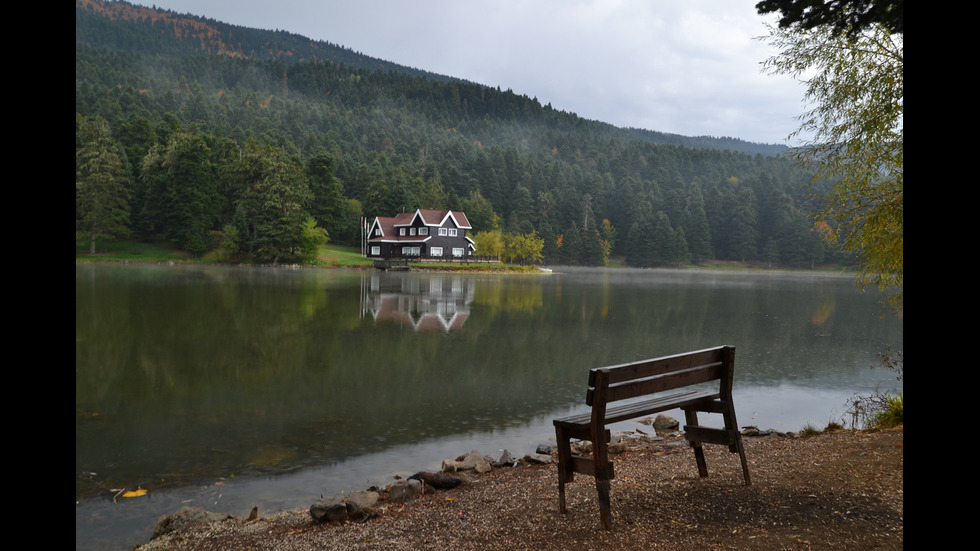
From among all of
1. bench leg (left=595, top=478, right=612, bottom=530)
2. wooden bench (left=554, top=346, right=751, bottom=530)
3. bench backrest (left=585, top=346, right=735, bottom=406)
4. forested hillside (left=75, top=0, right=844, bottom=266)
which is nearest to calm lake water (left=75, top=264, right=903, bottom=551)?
wooden bench (left=554, top=346, right=751, bottom=530)

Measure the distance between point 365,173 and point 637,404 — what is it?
96.1 m

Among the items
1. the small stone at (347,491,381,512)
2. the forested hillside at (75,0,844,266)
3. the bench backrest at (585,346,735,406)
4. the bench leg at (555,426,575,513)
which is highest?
the forested hillside at (75,0,844,266)

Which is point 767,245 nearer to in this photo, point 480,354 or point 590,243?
point 590,243

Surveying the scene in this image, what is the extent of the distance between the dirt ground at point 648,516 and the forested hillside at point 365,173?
59.1m

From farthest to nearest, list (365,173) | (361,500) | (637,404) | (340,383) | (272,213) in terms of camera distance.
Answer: (365,173)
(272,213)
(340,383)
(361,500)
(637,404)

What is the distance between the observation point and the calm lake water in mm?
7582

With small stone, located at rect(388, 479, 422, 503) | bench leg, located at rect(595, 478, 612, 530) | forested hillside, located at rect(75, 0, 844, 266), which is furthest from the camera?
forested hillside, located at rect(75, 0, 844, 266)

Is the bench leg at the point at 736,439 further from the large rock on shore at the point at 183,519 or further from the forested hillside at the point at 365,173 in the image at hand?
the forested hillside at the point at 365,173

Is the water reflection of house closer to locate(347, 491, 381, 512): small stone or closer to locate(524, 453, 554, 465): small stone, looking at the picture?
locate(524, 453, 554, 465): small stone

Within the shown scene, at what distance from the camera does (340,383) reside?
1270 cm

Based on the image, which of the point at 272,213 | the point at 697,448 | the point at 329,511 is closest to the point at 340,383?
the point at 329,511

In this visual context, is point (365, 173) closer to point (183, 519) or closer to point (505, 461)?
point (505, 461)

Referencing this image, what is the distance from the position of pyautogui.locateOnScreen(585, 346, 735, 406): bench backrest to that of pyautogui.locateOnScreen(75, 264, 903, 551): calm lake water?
11.8 ft

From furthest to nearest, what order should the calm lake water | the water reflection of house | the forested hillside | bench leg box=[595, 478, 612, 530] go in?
the forested hillside
the water reflection of house
the calm lake water
bench leg box=[595, 478, 612, 530]
